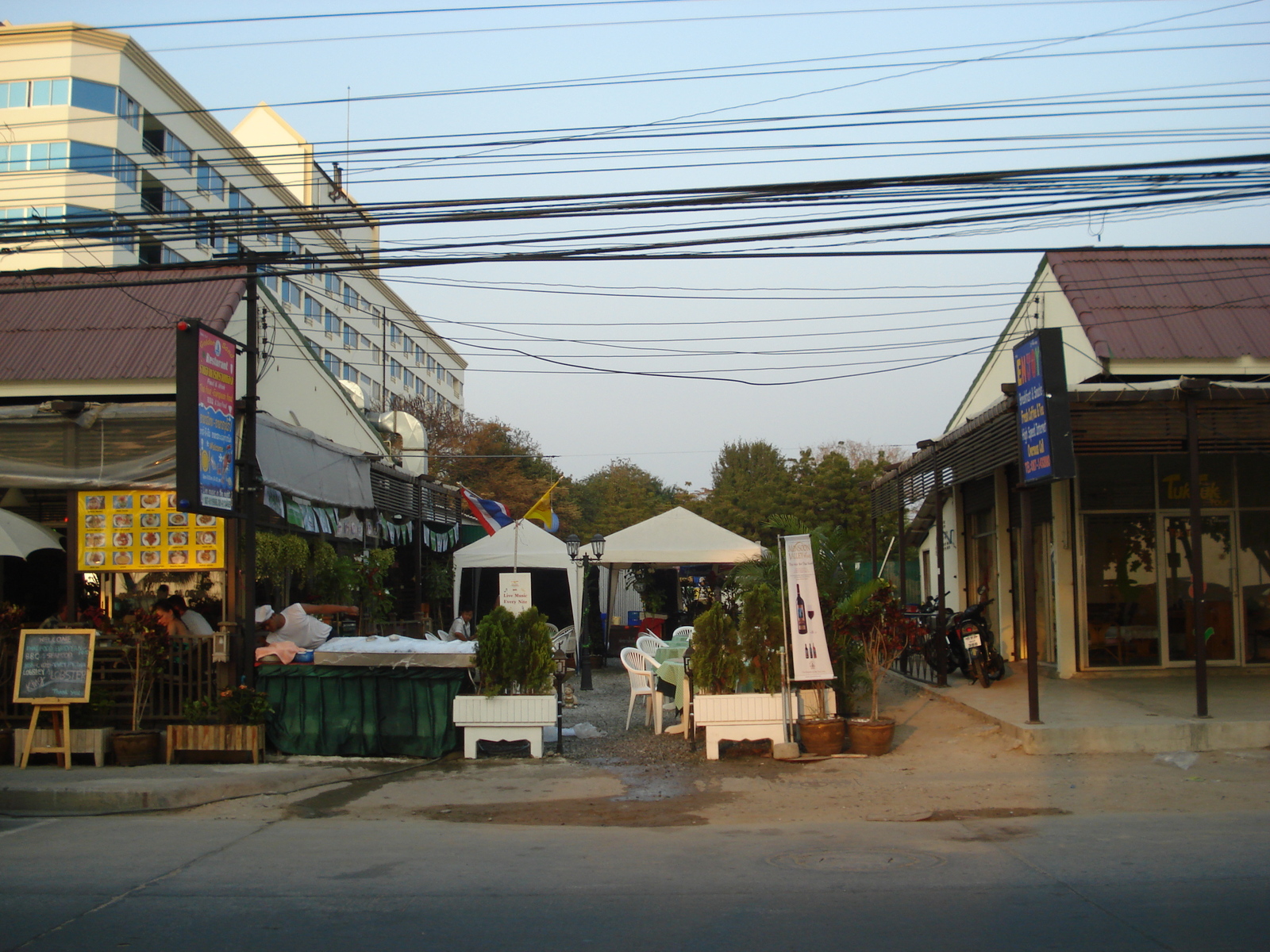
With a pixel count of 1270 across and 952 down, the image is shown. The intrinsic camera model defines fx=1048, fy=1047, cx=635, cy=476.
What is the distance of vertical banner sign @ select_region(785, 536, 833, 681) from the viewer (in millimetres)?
11086

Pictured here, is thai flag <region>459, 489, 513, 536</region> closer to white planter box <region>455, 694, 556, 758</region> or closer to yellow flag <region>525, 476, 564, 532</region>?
yellow flag <region>525, 476, 564, 532</region>

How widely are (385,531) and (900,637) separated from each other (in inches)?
420

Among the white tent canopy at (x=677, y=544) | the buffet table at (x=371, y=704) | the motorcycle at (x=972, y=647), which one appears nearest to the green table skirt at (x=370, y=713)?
the buffet table at (x=371, y=704)

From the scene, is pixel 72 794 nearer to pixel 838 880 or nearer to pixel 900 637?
pixel 838 880

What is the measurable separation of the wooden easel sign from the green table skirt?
6.48 feet

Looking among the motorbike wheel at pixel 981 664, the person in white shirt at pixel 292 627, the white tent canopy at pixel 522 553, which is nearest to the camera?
the person in white shirt at pixel 292 627

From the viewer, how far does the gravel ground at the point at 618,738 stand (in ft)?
37.4

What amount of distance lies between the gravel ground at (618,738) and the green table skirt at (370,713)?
5.07 ft

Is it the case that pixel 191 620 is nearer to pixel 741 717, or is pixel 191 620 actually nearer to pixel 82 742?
pixel 82 742

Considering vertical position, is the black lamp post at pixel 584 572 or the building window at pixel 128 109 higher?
the building window at pixel 128 109

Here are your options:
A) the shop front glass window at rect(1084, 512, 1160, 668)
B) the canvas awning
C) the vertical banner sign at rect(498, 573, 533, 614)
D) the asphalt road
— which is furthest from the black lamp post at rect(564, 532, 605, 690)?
the asphalt road

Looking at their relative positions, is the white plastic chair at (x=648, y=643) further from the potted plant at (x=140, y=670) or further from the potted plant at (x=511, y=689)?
the potted plant at (x=140, y=670)

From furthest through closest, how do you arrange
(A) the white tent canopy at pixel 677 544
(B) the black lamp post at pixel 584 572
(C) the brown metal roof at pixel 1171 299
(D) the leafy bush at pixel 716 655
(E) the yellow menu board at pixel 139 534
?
1. (A) the white tent canopy at pixel 677 544
2. (B) the black lamp post at pixel 584 572
3. (C) the brown metal roof at pixel 1171 299
4. (E) the yellow menu board at pixel 139 534
5. (D) the leafy bush at pixel 716 655

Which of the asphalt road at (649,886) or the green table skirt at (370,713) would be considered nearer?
the asphalt road at (649,886)
